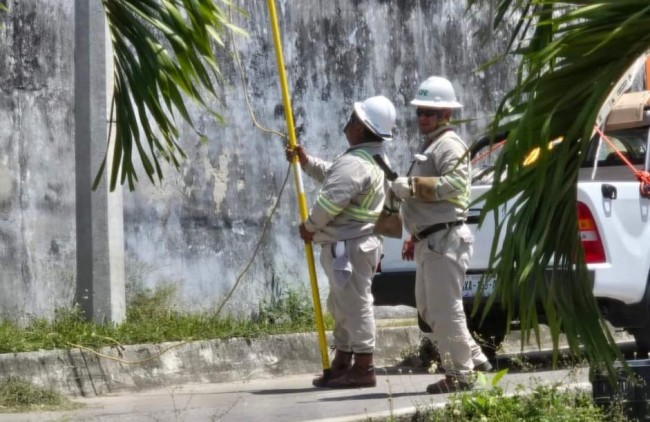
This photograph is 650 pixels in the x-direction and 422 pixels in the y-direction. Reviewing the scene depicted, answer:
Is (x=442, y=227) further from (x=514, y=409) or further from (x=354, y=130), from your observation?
(x=514, y=409)

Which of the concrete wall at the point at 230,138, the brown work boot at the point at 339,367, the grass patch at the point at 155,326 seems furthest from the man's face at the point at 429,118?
the concrete wall at the point at 230,138

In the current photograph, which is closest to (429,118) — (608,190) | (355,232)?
(355,232)

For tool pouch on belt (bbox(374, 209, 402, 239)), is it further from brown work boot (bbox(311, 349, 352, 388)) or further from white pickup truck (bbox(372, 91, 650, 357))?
brown work boot (bbox(311, 349, 352, 388))

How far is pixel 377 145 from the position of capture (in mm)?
8297

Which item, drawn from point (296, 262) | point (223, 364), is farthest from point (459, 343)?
point (296, 262)

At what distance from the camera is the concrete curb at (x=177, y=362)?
27.2ft

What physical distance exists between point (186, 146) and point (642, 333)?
4.18m

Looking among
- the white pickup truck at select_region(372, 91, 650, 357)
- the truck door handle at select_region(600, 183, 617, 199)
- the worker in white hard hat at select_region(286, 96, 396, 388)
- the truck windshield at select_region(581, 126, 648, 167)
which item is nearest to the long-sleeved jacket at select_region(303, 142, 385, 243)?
the worker in white hard hat at select_region(286, 96, 396, 388)

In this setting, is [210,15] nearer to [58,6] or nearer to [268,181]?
[58,6]

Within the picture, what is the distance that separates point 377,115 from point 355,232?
2.44 ft

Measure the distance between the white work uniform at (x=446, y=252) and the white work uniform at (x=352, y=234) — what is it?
56 cm

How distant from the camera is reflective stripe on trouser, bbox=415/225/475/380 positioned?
7.54 metres

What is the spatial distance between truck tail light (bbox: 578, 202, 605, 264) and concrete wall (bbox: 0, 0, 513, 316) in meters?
3.43

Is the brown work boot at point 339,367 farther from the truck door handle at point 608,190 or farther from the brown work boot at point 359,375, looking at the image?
the truck door handle at point 608,190
